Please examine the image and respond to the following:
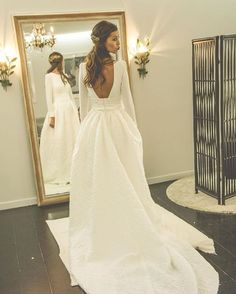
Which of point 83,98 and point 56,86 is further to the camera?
point 56,86

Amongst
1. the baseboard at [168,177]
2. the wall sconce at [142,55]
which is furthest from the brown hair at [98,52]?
the baseboard at [168,177]

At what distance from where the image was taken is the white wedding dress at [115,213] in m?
2.36

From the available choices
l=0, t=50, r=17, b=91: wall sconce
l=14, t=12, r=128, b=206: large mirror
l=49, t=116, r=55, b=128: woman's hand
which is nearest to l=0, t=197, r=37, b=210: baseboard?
l=14, t=12, r=128, b=206: large mirror

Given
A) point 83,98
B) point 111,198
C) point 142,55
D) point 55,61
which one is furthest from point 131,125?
point 142,55

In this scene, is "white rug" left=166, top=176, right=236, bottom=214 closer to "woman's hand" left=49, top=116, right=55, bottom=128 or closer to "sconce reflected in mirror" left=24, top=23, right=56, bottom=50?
"woman's hand" left=49, top=116, right=55, bottom=128

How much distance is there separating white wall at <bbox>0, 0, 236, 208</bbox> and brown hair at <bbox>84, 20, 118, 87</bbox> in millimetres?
1316

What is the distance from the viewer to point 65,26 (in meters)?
3.58

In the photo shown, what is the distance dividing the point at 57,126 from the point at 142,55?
1241 mm

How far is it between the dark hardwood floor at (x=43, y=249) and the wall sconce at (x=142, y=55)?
144 centimetres

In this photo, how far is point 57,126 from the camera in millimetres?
3719

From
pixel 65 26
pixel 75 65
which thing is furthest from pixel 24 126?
pixel 65 26

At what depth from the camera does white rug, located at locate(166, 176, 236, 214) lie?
11.1ft

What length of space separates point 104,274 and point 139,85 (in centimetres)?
233

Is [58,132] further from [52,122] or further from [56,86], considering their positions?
[56,86]
